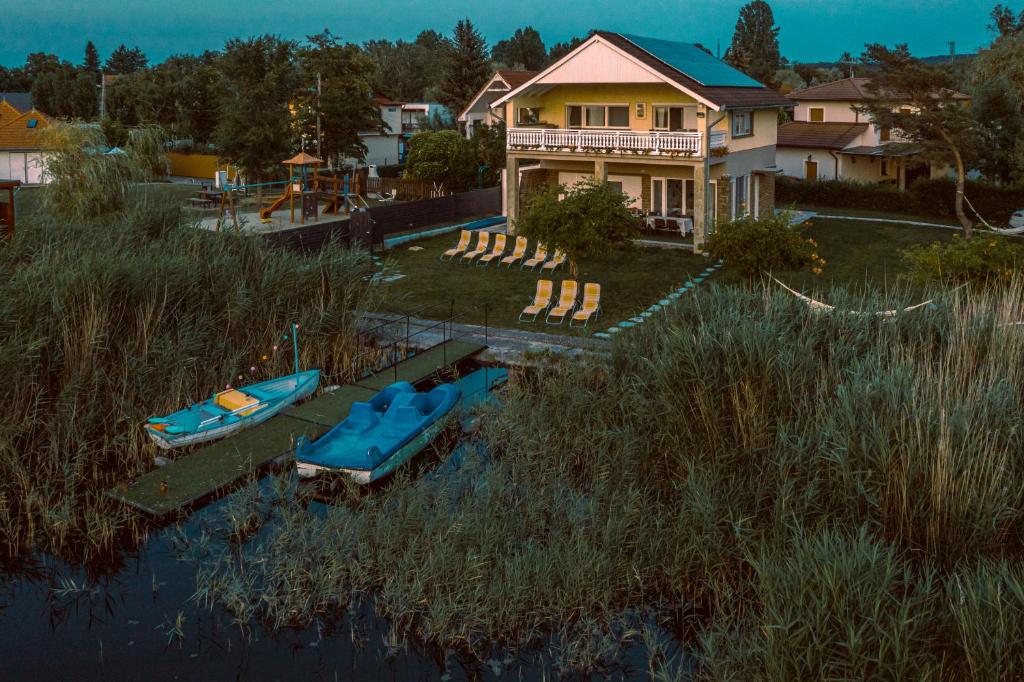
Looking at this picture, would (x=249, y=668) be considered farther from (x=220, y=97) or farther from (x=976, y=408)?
(x=220, y=97)

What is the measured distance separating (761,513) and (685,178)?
76.9 feet

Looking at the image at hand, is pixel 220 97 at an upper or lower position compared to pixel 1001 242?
upper

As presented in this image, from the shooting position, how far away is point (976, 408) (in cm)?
1085

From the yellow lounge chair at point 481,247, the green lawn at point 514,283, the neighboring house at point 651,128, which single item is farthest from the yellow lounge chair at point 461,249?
the neighboring house at point 651,128

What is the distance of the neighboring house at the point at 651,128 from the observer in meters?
30.7

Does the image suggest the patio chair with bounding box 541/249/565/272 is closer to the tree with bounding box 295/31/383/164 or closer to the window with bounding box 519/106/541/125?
the window with bounding box 519/106/541/125

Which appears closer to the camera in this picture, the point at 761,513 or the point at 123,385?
the point at 761,513

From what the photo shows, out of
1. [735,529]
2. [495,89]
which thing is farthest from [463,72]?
[735,529]

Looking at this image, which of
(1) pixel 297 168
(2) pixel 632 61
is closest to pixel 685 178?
(2) pixel 632 61

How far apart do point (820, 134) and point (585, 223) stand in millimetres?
28527

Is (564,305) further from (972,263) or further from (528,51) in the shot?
(528,51)

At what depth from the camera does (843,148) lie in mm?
46500

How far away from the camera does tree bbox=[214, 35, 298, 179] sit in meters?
41.0

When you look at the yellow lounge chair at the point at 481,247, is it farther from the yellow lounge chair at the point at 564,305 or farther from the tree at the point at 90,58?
the tree at the point at 90,58
